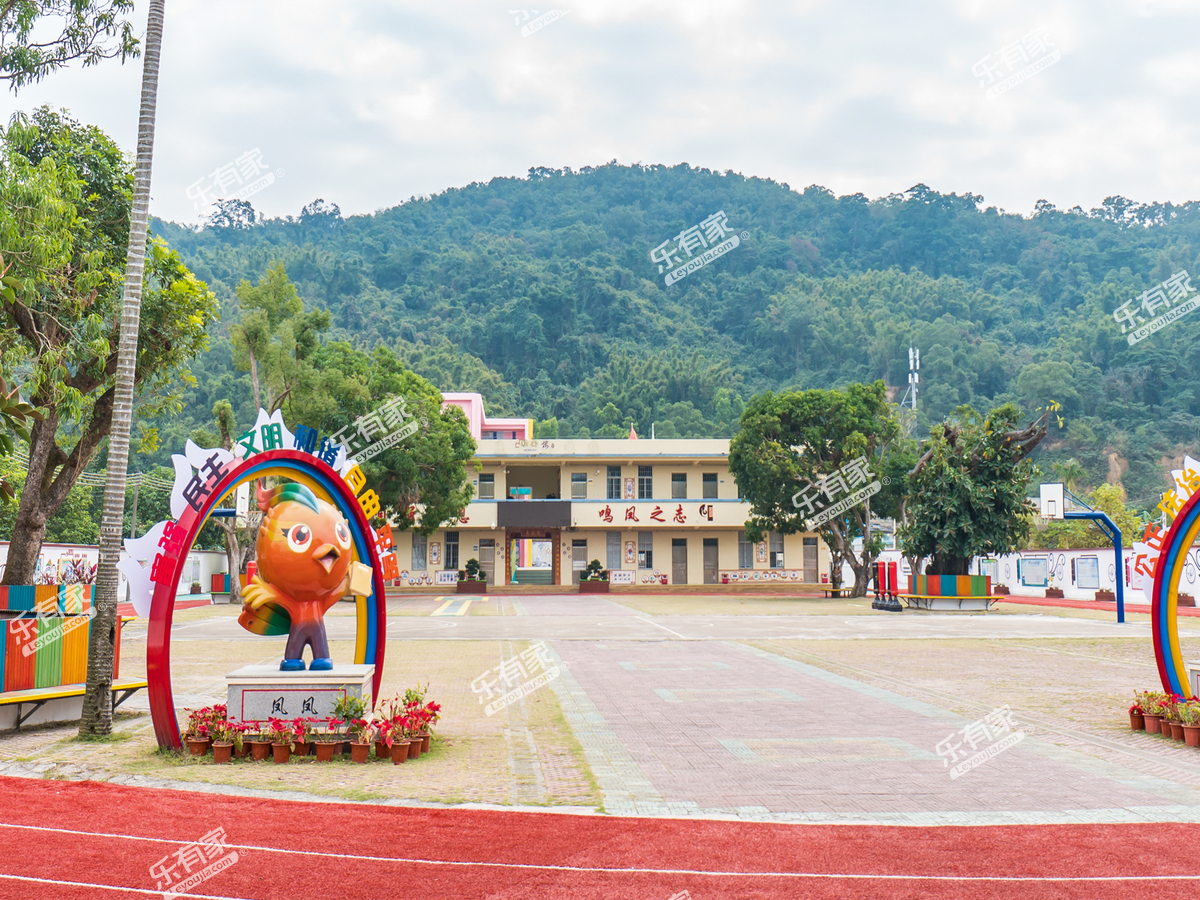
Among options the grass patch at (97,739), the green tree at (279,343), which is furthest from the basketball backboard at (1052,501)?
the grass patch at (97,739)

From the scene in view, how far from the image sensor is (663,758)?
30.1 ft

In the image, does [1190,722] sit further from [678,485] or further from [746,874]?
[678,485]

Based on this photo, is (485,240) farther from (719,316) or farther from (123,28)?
(123,28)

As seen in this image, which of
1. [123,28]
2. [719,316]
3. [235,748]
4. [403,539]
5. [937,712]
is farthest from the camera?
[719,316]

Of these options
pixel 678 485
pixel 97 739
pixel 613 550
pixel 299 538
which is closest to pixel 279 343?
pixel 613 550

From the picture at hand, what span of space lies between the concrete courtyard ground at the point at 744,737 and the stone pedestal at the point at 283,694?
2.24 feet

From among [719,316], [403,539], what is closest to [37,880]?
[403,539]

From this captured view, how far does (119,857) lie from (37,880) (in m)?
0.51

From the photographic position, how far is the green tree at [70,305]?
13.1 metres

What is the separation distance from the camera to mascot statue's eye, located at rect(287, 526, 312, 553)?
9.86 metres

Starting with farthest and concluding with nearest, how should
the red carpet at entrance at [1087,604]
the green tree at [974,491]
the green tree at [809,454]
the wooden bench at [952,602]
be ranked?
1. the green tree at [809,454]
2. the red carpet at entrance at [1087,604]
3. the wooden bench at [952,602]
4. the green tree at [974,491]

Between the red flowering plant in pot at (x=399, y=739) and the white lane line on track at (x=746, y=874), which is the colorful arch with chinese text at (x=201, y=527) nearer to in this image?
the red flowering plant in pot at (x=399, y=739)

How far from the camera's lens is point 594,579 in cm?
4784

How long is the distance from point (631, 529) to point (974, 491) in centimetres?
2085
